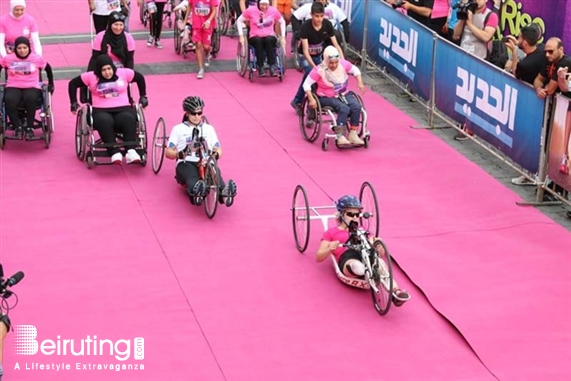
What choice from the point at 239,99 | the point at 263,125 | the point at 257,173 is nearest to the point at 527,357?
the point at 257,173

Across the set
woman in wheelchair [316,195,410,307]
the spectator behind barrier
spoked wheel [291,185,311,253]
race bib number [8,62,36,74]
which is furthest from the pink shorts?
woman in wheelchair [316,195,410,307]

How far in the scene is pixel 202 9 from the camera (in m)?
19.7

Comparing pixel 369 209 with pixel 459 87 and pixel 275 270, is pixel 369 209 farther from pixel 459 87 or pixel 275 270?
pixel 459 87

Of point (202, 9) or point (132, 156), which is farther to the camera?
point (202, 9)

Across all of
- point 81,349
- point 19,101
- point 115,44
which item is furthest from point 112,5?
point 81,349

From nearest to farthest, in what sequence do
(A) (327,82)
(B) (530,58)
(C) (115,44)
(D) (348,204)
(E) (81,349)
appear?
(E) (81,349), (D) (348,204), (B) (530,58), (A) (327,82), (C) (115,44)

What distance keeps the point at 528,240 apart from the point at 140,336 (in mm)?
4954

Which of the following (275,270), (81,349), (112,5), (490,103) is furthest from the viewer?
(112,5)

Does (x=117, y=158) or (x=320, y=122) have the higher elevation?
(x=320, y=122)

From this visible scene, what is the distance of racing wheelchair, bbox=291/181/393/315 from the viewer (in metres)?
11.7

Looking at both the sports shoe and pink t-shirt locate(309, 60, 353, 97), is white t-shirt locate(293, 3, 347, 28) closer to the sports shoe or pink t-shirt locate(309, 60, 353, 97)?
pink t-shirt locate(309, 60, 353, 97)

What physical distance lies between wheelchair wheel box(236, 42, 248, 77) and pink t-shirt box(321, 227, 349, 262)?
25.9 feet

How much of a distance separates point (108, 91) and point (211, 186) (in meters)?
2.51

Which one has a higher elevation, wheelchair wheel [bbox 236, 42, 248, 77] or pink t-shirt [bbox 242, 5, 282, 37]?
pink t-shirt [bbox 242, 5, 282, 37]
